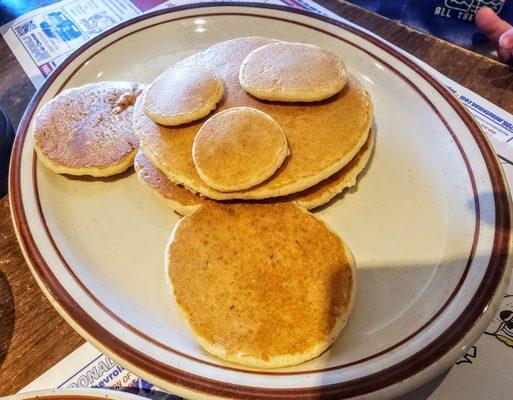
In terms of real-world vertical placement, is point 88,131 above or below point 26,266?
above

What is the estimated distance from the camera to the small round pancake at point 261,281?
90 cm

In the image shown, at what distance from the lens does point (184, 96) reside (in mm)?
1135

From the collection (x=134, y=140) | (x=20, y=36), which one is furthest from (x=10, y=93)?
(x=134, y=140)

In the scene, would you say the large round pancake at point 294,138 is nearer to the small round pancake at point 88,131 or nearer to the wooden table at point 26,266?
the small round pancake at point 88,131

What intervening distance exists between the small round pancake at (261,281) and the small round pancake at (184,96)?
0.85ft

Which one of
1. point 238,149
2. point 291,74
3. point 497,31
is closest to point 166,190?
point 238,149

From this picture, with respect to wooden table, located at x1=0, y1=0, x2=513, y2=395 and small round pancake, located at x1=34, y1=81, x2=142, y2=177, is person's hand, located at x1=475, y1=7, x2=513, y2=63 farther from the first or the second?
small round pancake, located at x1=34, y1=81, x2=142, y2=177

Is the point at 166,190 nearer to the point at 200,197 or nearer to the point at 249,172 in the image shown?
the point at 200,197

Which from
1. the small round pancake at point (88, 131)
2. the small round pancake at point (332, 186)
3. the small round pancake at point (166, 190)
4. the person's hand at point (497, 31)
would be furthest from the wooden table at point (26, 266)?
the small round pancake at point (332, 186)

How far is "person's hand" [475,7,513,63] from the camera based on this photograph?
1611 millimetres

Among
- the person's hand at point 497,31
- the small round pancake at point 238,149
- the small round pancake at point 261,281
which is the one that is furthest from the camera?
the person's hand at point 497,31

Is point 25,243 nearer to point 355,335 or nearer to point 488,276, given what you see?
point 355,335

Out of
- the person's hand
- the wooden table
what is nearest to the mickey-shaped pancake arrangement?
the wooden table

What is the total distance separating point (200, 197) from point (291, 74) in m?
0.43
